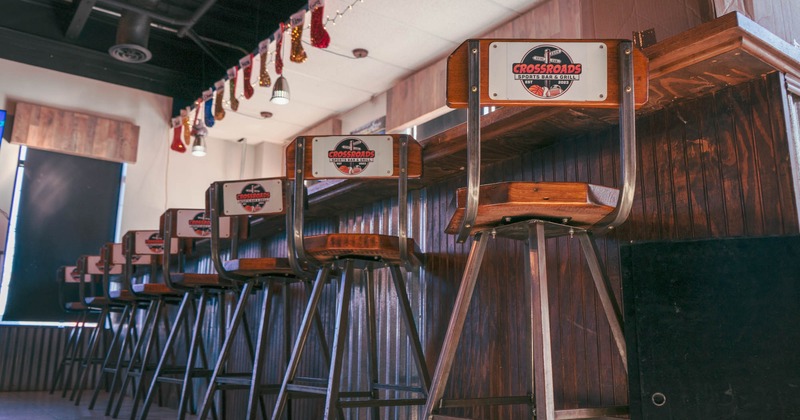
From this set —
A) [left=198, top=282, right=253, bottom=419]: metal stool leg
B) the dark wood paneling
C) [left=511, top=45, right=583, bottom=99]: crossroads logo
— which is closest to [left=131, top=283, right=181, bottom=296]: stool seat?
[left=198, top=282, right=253, bottom=419]: metal stool leg

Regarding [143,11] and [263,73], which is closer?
[263,73]

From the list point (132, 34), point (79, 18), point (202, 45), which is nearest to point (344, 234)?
point (132, 34)

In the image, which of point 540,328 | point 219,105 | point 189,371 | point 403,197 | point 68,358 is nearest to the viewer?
point 540,328

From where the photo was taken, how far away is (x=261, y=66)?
495 cm

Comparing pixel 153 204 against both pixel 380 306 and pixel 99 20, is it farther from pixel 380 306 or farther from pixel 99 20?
pixel 380 306

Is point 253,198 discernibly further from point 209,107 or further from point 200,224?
point 209,107

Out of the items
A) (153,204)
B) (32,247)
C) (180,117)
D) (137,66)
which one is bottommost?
(32,247)

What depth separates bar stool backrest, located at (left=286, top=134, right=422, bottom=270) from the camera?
1747 mm

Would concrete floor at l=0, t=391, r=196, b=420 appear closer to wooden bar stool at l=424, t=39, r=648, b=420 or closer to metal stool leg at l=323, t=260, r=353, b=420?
metal stool leg at l=323, t=260, r=353, b=420

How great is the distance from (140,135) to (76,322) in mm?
2275

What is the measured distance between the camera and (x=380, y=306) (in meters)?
2.38

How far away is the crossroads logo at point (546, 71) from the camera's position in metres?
1.27

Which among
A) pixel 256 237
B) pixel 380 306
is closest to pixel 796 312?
pixel 380 306

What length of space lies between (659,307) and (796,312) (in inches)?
7.8
